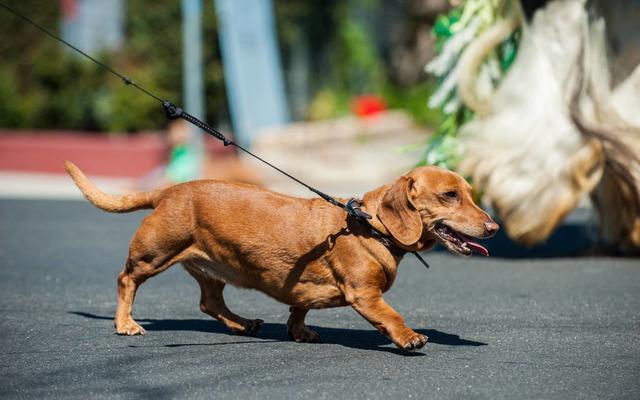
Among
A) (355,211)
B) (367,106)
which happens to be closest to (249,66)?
(367,106)

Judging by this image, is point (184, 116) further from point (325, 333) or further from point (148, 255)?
point (325, 333)

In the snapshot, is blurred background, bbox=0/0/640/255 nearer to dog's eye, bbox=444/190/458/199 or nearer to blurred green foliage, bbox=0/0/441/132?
blurred green foliage, bbox=0/0/441/132

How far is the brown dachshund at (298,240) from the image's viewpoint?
5.20 meters

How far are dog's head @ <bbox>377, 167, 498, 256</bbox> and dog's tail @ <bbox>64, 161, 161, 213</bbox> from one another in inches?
Result: 55.1

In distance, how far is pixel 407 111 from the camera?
19.1m

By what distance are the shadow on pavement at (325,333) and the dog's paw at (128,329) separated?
17 cm

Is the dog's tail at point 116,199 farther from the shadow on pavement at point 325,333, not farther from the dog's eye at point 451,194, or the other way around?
the dog's eye at point 451,194

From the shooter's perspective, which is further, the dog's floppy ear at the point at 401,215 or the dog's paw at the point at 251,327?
the dog's paw at the point at 251,327

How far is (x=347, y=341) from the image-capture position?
561cm

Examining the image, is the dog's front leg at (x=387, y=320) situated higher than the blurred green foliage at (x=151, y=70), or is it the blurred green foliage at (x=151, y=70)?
the blurred green foliage at (x=151, y=70)

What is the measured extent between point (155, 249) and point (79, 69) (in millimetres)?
13955

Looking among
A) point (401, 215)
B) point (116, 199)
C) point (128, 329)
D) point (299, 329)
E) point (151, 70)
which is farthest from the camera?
point (151, 70)

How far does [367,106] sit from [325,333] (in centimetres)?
1282

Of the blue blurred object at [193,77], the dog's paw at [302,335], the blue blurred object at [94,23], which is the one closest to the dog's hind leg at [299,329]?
the dog's paw at [302,335]
